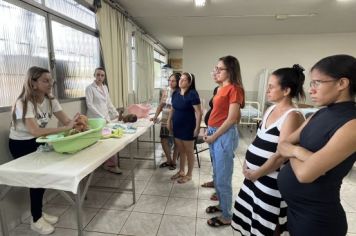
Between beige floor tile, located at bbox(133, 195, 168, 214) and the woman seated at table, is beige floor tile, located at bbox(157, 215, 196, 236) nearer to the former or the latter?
beige floor tile, located at bbox(133, 195, 168, 214)

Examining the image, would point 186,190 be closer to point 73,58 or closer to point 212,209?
point 212,209

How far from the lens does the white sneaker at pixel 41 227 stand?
5.86 ft

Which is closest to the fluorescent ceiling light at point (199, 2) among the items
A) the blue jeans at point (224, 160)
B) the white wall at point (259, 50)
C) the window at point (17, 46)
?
the window at point (17, 46)

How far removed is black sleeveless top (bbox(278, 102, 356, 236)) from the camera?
2.63 ft

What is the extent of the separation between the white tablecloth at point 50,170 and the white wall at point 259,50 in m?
5.39

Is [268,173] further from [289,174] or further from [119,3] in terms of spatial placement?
[119,3]

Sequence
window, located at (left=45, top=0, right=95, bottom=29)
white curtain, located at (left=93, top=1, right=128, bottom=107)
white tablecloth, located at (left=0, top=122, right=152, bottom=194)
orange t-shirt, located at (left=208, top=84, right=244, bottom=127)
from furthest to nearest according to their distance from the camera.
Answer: white curtain, located at (left=93, top=1, right=128, bottom=107) < window, located at (left=45, top=0, right=95, bottom=29) < orange t-shirt, located at (left=208, top=84, right=244, bottom=127) < white tablecloth, located at (left=0, top=122, right=152, bottom=194)

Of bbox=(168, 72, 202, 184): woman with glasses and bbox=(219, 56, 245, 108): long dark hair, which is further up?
bbox=(219, 56, 245, 108): long dark hair

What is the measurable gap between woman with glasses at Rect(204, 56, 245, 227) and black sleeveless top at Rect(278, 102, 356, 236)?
0.79 meters

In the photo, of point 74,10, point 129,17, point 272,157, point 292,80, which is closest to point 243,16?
point 129,17

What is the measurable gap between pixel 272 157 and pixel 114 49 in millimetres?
3350

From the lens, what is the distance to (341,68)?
78 cm

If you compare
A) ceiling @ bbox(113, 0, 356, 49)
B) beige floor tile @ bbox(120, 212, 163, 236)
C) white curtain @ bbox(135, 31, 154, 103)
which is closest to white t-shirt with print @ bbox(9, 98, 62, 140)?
beige floor tile @ bbox(120, 212, 163, 236)

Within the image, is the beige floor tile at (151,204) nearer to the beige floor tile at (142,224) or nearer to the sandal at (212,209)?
the beige floor tile at (142,224)
